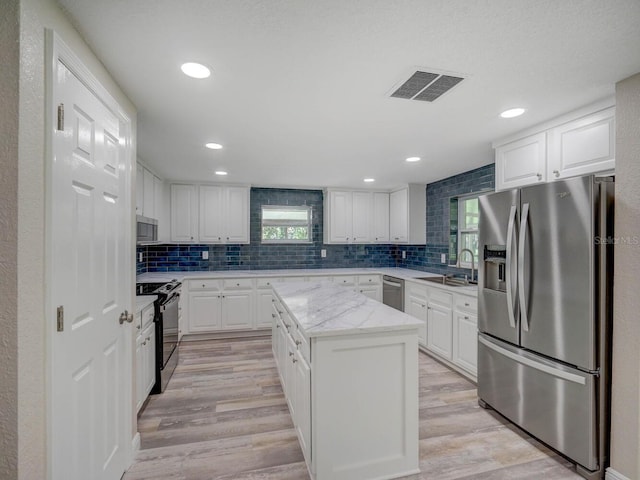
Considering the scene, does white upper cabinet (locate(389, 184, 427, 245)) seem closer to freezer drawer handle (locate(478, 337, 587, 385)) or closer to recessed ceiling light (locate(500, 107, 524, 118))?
freezer drawer handle (locate(478, 337, 587, 385))

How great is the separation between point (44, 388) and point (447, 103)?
8.20 feet

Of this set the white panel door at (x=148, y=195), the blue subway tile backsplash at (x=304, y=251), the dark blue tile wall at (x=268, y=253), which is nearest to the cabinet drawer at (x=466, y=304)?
the blue subway tile backsplash at (x=304, y=251)

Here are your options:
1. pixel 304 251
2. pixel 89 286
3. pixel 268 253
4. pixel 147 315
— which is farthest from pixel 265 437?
pixel 304 251

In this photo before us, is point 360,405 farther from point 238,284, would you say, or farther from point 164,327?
point 238,284

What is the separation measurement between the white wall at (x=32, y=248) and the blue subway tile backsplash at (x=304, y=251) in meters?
3.70

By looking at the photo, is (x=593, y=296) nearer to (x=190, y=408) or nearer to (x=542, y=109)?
(x=542, y=109)

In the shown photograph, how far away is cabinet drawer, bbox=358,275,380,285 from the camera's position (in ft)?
16.3

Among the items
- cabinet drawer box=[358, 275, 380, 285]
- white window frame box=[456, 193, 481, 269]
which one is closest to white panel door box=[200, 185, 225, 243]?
cabinet drawer box=[358, 275, 380, 285]

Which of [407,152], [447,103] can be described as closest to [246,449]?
[447,103]

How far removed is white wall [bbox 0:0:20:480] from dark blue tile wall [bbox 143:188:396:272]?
13.6 feet

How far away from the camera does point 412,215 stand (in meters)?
4.96

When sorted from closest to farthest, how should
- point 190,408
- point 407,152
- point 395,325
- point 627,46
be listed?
point 627,46, point 395,325, point 190,408, point 407,152

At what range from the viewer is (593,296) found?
1.80 meters

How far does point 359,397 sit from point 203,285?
3.29 m
